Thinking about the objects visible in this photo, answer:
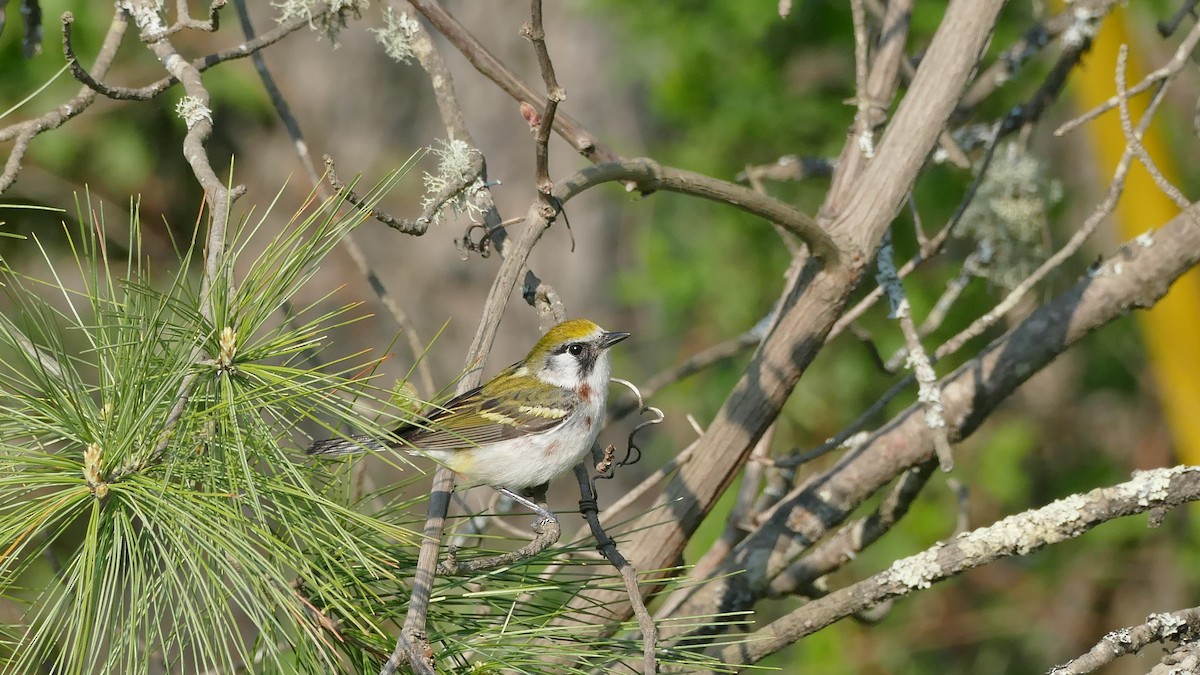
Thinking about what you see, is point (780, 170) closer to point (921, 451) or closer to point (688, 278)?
point (921, 451)

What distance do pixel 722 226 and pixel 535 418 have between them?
108 inches

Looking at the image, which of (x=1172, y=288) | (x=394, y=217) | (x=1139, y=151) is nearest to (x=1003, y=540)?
(x=1139, y=151)

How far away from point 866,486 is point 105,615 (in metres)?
2.16

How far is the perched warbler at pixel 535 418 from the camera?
298cm

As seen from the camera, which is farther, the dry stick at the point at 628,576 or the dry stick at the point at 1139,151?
the dry stick at the point at 1139,151

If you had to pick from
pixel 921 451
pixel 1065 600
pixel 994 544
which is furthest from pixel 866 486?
pixel 1065 600

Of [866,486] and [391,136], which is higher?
[391,136]

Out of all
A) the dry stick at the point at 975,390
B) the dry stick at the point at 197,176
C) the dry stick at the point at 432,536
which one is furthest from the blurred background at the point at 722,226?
the dry stick at the point at 432,536

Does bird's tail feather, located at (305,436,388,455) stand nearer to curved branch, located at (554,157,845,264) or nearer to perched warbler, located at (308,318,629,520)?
perched warbler, located at (308,318,629,520)

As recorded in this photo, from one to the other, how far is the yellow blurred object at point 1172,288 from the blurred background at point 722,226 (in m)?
0.02

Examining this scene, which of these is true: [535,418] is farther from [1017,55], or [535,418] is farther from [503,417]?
[1017,55]

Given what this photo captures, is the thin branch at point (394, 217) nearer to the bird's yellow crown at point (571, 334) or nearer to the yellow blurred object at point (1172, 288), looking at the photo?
the bird's yellow crown at point (571, 334)

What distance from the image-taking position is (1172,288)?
464 cm

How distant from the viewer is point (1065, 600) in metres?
6.32
